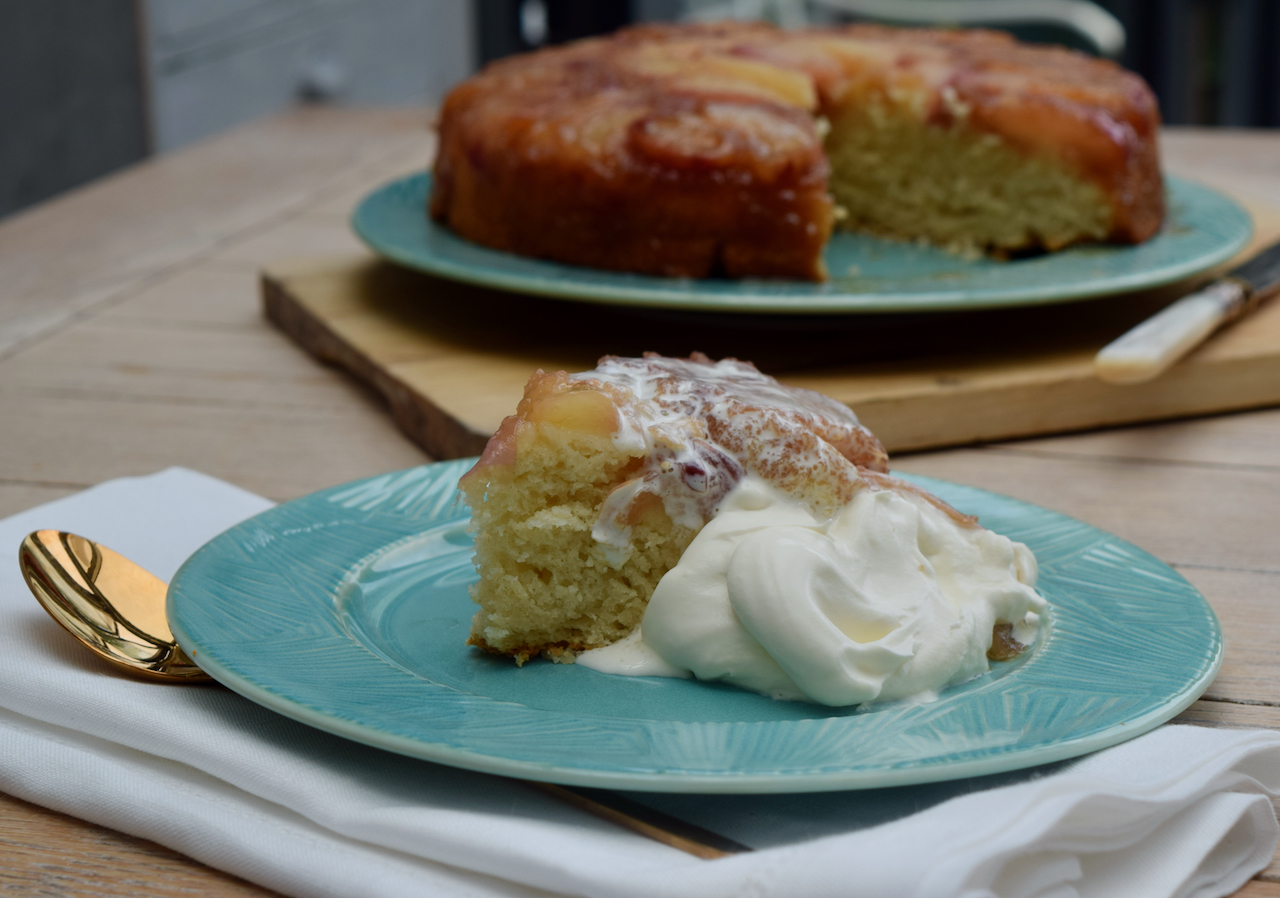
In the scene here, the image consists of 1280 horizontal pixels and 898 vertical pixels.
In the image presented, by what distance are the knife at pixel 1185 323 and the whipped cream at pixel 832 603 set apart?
65 centimetres

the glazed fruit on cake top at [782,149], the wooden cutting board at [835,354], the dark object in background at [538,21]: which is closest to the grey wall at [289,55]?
the dark object in background at [538,21]

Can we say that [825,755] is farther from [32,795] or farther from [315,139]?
[315,139]

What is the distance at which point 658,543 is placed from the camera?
101 cm

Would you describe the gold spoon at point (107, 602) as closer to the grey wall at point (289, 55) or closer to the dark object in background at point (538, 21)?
the grey wall at point (289, 55)

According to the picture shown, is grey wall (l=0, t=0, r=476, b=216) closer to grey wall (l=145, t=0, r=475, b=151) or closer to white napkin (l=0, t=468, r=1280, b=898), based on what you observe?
grey wall (l=145, t=0, r=475, b=151)

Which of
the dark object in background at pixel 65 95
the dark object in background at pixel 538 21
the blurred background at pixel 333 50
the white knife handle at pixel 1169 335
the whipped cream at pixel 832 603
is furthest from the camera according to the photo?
the dark object in background at pixel 538 21

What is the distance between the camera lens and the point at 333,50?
233 inches

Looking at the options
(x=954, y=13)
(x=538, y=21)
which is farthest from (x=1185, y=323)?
(x=538, y=21)

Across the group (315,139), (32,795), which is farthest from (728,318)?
(315,139)

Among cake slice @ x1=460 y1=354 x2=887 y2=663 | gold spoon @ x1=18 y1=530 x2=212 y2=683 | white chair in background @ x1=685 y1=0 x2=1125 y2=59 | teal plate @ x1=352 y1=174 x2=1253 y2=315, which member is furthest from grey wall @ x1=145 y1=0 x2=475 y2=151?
cake slice @ x1=460 y1=354 x2=887 y2=663

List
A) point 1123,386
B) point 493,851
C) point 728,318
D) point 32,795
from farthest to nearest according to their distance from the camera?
point 728,318
point 1123,386
point 32,795
point 493,851

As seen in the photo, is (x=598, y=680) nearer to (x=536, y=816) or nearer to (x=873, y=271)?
(x=536, y=816)

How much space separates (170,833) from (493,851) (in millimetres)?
208

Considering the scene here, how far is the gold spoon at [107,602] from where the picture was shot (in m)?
0.97
